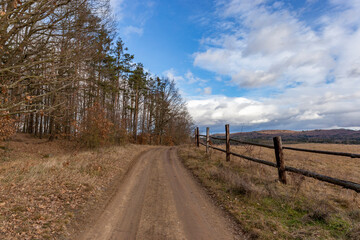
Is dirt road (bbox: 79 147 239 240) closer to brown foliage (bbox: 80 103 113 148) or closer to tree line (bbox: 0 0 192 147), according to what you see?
tree line (bbox: 0 0 192 147)

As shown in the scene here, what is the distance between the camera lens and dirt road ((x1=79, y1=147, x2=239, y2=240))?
12.4ft

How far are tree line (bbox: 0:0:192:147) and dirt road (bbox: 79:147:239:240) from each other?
466 centimetres

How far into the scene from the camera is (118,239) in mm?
3557

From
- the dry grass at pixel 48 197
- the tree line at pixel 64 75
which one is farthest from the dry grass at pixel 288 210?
the tree line at pixel 64 75

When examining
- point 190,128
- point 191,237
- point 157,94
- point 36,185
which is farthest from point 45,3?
point 190,128

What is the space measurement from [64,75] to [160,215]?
36.3ft

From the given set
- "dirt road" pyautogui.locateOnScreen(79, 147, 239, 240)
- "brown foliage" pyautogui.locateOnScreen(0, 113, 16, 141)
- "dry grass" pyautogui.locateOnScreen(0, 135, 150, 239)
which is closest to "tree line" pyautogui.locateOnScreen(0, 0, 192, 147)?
"brown foliage" pyautogui.locateOnScreen(0, 113, 16, 141)

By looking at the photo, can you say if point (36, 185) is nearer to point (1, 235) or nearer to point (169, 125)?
point (1, 235)

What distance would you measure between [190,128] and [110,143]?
79.0 ft

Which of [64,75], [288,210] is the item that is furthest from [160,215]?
[64,75]

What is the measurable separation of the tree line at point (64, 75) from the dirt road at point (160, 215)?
466 centimetres

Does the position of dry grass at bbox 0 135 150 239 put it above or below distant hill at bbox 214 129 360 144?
below

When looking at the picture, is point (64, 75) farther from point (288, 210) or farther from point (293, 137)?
point (293, 137)

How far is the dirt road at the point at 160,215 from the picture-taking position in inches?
149
